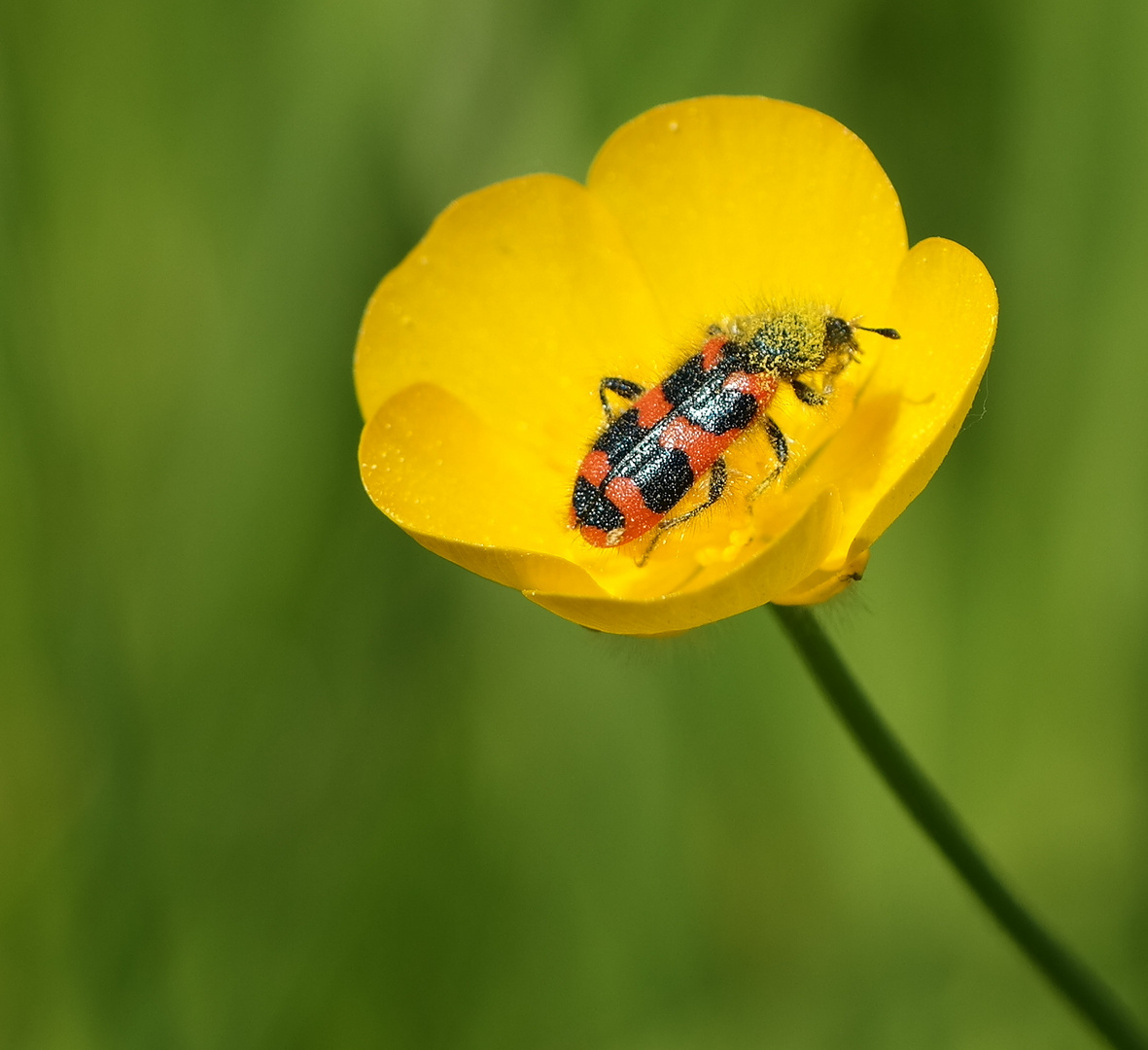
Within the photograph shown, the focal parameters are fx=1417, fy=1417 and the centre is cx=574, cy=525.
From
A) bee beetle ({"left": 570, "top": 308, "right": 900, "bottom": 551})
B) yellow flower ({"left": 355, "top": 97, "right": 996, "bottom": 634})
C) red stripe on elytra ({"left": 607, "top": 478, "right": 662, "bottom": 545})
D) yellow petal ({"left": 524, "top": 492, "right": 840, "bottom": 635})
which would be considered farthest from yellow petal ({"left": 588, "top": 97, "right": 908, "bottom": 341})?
yellow petal ({"left": 524, "top": 492, "right": 840, "bottom": 635})

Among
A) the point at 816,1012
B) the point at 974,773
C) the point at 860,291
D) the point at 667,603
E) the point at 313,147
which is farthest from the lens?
the point at 313,147

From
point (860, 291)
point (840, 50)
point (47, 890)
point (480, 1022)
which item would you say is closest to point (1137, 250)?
point (840, 50)

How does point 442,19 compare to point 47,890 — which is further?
point 442,19

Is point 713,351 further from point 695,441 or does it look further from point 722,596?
point 722,596

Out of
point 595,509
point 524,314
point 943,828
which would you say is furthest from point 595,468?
point 943,828

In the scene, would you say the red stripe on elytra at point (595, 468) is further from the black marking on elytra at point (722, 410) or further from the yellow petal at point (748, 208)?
the yellow petal at point (748, 208)

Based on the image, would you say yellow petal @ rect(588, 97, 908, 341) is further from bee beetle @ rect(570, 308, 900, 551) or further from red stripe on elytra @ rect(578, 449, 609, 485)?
red stripe on elytra @ rect(578, 449, 609, 485)

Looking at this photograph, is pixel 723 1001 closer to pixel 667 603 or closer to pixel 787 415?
pixel 787 415
